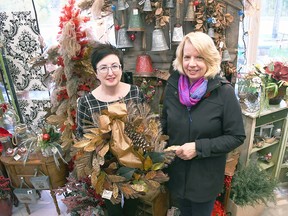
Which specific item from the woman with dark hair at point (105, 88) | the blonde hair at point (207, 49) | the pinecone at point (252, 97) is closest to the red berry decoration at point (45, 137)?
the woman with dark hair at point (105, 88)

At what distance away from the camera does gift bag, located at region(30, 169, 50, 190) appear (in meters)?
2.10

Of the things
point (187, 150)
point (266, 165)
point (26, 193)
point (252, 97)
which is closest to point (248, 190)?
point (266, 165)

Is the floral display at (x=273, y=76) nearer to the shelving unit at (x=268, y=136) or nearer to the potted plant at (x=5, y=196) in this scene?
the shelving unit at (x=268, y=136)

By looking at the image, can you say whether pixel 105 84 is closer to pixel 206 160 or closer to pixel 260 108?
pixel 206 160

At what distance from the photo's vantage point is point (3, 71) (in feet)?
7.82

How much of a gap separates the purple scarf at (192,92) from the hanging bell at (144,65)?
0.78m

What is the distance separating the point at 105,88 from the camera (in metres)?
1.50

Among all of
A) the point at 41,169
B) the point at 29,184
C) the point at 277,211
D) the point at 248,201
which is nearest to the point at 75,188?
the point at 41,169

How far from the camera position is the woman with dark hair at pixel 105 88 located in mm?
1430

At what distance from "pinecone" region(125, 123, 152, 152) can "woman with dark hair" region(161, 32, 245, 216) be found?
7.9 inches

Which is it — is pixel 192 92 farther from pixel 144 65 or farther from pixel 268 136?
pixel 268 136

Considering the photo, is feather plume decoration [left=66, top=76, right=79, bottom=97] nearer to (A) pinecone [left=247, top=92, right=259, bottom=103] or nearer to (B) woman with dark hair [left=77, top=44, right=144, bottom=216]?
(B) woman with dark hair [left=77, top=44, right=144, bottom=216]

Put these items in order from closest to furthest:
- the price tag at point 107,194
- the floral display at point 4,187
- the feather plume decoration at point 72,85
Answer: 1. the price tag at point 107,194
2. the feather plume decoration at point 72,85
3. the floral display at point 4,187

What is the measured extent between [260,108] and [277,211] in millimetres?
978
